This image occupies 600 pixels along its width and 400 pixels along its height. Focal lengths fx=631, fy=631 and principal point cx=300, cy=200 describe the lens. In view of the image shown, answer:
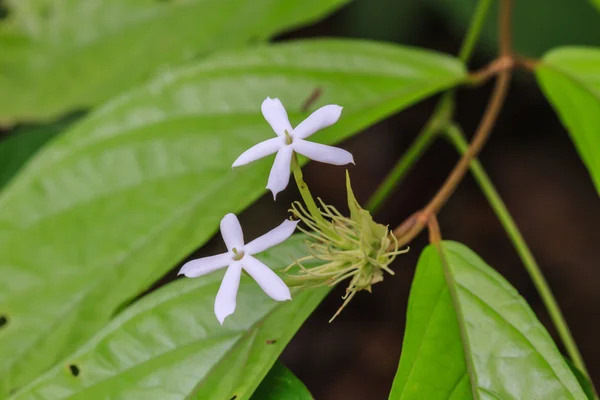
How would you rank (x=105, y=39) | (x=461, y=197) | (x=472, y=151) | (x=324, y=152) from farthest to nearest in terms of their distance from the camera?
(x=461, y=197)
(x=105, y=39)
(x=472, y=151)
(x=324, y=152)

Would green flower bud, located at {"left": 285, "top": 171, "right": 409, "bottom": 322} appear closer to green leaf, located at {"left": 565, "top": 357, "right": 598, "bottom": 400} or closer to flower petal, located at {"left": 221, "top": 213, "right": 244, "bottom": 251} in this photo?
flower petal, located at {"left": 221, "top": 213, "right": 244, "bottom": 251}

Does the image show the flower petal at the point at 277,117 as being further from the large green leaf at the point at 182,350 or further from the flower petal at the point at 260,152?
the large green leaf at the point at 182,350

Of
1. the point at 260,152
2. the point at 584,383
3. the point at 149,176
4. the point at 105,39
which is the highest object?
the point at 105,39

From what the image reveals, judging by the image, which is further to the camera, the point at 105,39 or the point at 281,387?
the point at 105,39

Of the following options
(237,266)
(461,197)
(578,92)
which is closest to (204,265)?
(237,266)

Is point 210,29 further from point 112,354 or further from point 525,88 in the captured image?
point 525,88

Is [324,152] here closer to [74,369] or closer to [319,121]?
[319,121]

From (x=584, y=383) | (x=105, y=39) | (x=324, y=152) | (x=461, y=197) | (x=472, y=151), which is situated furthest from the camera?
(x=461, y=197)

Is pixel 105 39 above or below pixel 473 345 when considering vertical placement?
above
